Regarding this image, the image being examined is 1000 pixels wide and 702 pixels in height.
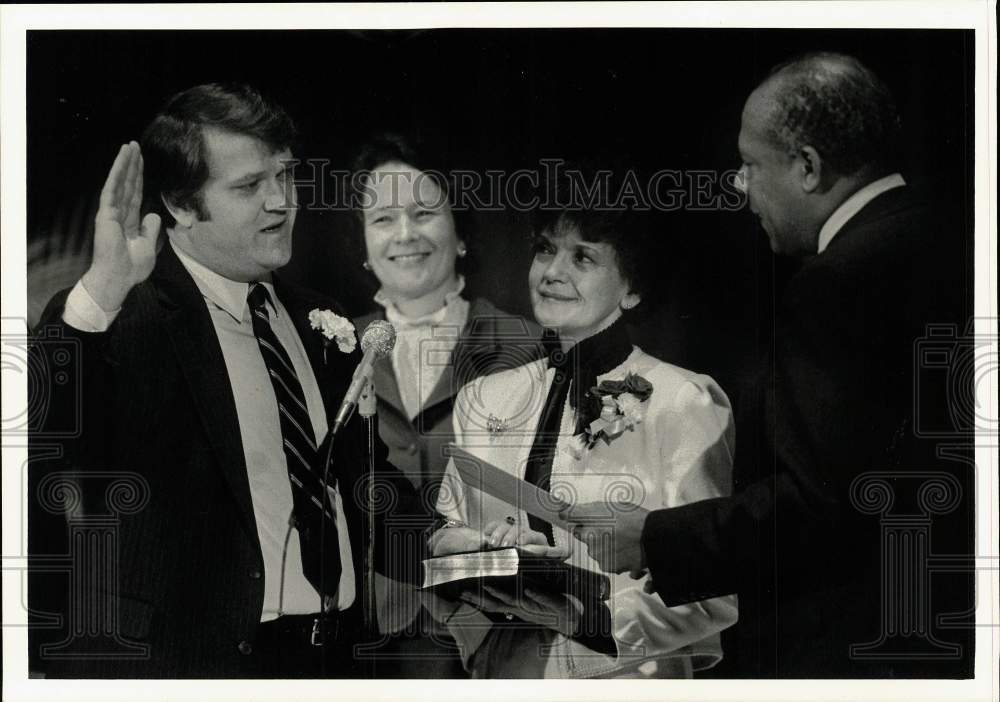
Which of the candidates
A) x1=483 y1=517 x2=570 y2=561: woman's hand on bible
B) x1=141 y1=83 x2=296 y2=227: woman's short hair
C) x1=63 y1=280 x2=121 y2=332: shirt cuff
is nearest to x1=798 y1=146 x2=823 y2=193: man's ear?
x1=483 y1=517 x2=570 y2=561: woman's hand on bible

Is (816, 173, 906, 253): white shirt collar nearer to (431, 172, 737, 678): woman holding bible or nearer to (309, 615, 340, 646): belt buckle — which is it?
(431, 172, 737, 678): woman holding bible

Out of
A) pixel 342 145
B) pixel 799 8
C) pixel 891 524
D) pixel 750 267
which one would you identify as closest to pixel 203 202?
pixel 342 145

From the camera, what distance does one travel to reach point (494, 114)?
170 inches

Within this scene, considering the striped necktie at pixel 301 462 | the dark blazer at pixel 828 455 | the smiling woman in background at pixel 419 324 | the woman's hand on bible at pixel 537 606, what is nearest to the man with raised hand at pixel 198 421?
the striped necktie at pixel 301 462

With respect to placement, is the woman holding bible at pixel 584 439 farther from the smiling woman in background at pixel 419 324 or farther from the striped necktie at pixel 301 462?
the striped necktie at pixel 301 462

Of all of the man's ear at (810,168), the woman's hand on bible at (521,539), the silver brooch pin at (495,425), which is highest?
the man's ear at (810,168)

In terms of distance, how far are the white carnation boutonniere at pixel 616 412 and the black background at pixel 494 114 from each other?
20 centimetres

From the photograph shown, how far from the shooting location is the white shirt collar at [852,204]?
429 centimetres

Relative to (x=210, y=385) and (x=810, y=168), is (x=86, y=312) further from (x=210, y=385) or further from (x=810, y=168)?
(x=810, y=168)

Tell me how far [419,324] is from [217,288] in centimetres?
76

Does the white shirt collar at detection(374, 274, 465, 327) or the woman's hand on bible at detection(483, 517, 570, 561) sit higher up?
the white shirt collar at detection(374, 274, 465, 327)

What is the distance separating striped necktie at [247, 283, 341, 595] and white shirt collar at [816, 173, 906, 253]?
6.67 feet

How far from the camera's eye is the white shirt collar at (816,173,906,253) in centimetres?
429

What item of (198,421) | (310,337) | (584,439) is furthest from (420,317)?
(198,421)
